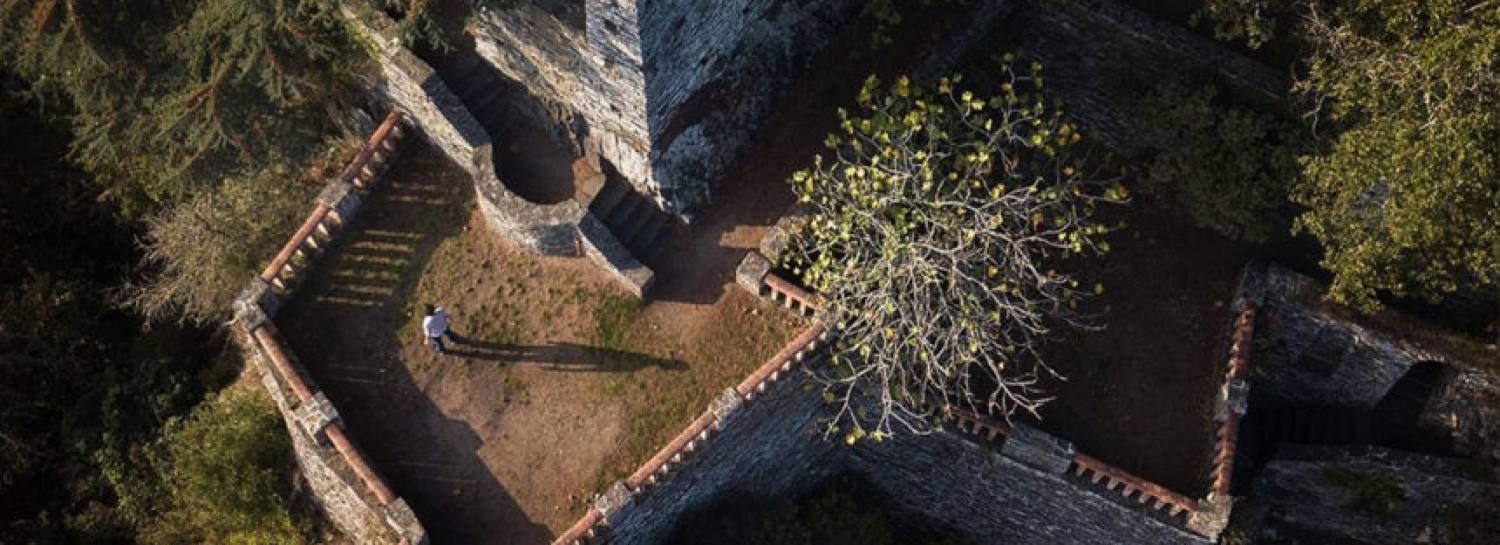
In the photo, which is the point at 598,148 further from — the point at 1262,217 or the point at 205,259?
the point at 1262,217

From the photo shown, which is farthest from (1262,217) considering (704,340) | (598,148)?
(598,148)

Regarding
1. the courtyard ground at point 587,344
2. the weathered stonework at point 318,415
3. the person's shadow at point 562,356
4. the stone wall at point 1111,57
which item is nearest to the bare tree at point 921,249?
the courtyard ground at point 587,344

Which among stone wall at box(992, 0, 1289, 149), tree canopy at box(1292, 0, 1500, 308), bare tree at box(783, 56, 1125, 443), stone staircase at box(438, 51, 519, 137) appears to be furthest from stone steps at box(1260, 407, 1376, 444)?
stone staircase at box(438, 51, 519, 137)

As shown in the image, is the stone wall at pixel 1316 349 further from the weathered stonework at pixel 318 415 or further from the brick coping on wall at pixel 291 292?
the weathered stonework at pixel 318 415

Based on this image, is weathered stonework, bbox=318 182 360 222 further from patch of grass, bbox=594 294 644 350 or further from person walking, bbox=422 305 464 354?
patch of grass, bbox=594 294 644 350

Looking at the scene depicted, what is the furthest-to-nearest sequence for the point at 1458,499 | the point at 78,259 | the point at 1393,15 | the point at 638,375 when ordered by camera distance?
the point at 78,259, the point at 1458,499, the point at 638,375, the point at 1393,15

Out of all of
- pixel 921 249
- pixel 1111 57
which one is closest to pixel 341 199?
pixel 921 249
